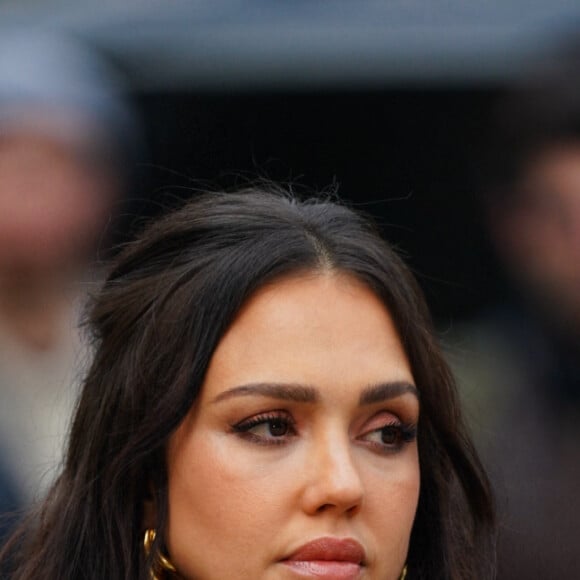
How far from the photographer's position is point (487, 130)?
17.2 ft

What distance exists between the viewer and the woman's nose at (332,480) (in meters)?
3.24

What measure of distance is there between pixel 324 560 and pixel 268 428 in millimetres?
288

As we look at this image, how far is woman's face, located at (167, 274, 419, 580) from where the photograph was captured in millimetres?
3270

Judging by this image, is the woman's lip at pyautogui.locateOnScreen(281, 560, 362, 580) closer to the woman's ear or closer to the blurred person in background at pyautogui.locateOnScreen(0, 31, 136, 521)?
the woman's ear

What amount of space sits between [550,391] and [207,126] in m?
1.50

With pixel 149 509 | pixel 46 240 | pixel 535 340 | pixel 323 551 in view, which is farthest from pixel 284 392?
pixel 535 340

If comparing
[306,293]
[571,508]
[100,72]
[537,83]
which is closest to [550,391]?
[571,508]

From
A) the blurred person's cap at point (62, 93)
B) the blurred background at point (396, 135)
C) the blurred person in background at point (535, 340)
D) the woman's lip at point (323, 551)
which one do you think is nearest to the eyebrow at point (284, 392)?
the woman's lip at point (323, 551)

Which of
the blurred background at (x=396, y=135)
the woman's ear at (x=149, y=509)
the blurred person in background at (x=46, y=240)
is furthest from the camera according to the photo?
the blurred background at (x=396, y=135)

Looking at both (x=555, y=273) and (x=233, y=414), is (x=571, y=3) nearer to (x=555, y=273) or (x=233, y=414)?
(x=555, y=273)

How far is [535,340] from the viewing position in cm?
470

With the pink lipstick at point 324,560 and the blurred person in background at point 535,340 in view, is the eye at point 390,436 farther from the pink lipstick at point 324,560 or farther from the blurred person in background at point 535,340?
the blurred person in background at point 535,340

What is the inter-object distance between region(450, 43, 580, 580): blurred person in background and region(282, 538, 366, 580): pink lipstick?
1026mm

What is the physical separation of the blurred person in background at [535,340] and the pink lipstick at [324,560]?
1026 millimetres
